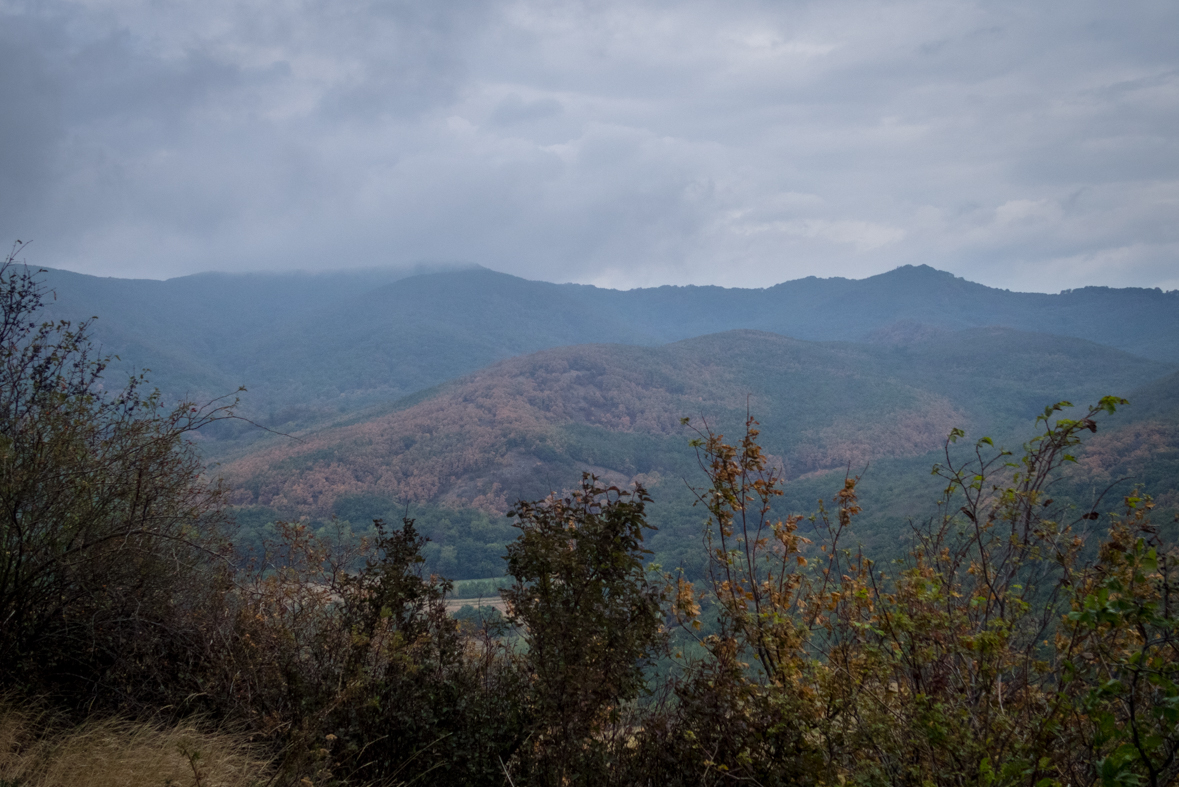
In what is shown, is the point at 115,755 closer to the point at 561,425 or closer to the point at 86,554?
the point at 86,554

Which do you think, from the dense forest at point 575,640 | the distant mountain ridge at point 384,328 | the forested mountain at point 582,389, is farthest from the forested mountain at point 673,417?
the dense forest at point 575,640

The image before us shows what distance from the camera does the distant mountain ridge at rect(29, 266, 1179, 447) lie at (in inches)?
4892

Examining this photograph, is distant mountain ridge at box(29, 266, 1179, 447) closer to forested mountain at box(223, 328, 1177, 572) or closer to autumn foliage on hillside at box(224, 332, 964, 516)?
forested mountain at box(223, 328, 1177, 572)

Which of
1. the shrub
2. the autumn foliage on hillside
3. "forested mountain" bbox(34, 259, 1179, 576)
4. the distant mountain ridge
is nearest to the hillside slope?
the autumn foliage on hillside

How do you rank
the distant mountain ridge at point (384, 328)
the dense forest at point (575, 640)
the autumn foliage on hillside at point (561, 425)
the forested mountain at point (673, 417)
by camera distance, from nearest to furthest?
1. the dense forest at point (575, 640)
2. the forested mountain at point (673, 417)
3. the autumn foliage on hillside at point (561, 425)
4. the distant mountain ridge at point (384, 328)

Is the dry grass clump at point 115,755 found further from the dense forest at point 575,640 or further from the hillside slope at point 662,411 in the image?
the hillside slope at point 662,411

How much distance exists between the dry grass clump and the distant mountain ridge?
323 feet

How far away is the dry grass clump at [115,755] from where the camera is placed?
11.5ft

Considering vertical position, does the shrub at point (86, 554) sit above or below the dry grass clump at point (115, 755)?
above

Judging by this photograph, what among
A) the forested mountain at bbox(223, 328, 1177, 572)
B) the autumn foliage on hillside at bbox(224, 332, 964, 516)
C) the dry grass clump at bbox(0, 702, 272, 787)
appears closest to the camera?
the dry grass clump at bbox(0, 702, 272, 787)

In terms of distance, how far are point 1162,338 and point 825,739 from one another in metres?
165

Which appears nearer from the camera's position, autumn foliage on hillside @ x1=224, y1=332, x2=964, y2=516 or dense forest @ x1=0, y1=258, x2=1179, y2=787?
dense forest @ x1=0, y1=258, x2=1179, y2=787

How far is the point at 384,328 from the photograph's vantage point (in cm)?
16675

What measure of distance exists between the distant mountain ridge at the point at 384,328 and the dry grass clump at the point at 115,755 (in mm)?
98556
